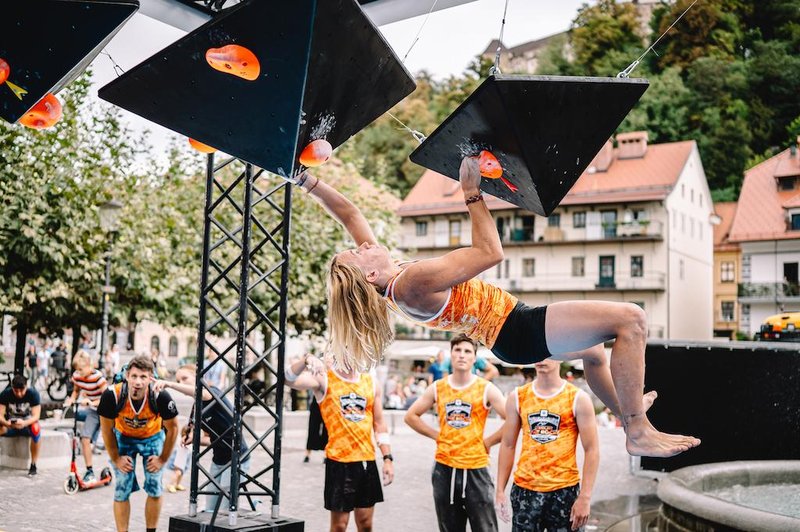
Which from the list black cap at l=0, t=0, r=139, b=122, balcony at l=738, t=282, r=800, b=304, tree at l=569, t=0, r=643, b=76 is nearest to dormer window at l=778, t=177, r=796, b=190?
balcony at l=738, t=282, r=800, b=304

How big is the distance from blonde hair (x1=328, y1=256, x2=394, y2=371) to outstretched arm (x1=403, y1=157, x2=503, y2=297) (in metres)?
0.81

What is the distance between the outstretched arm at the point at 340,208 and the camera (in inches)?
196

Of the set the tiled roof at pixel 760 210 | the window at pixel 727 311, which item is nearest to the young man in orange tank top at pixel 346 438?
the tiled roof at pixel 760 210

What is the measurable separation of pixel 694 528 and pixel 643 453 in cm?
260

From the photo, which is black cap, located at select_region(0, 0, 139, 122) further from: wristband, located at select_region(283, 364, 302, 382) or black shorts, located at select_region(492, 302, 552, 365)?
wristband, located at select_region(283, 364, 302, 382)

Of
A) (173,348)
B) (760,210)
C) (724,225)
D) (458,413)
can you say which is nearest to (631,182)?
(760,210)

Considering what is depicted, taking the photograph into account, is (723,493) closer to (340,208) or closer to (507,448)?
(507,448)

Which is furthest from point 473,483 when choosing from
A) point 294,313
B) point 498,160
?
point 294,313

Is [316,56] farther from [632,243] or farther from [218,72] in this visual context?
[632,243]

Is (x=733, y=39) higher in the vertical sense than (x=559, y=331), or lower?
higher

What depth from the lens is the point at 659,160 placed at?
4888cm

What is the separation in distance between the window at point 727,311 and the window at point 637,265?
9.74 metres

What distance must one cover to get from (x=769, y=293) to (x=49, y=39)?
4327 cm

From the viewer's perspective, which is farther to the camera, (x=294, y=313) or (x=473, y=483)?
(x=294, y=313)
